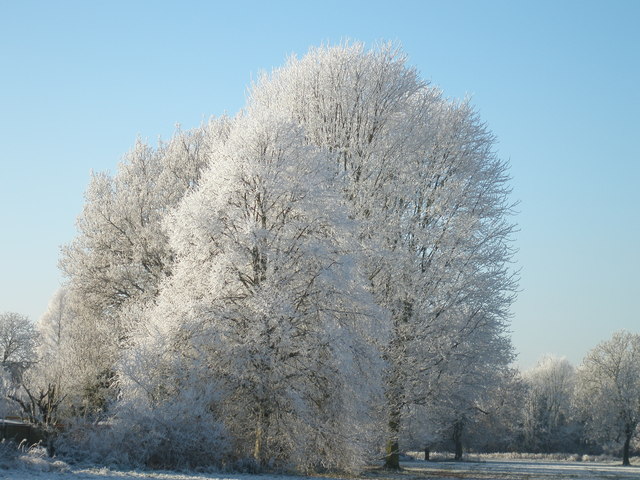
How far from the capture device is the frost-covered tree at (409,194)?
22906 millimetres

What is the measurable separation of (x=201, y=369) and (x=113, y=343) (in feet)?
31.1

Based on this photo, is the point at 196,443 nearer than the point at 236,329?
Yes

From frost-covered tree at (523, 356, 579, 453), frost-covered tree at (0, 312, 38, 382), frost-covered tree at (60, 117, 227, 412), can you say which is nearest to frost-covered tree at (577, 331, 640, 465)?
frost-covered tree at (523, 356, 579, 453)

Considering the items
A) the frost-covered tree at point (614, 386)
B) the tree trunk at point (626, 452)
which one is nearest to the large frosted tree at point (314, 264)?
the tree trunk at point (626, 452)

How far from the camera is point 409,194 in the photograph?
24016mm

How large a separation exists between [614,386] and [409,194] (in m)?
39.2

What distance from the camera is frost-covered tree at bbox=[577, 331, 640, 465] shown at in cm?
5372

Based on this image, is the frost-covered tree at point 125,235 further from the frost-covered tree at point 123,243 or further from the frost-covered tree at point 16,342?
A: the frost-covered tree at point 16,342

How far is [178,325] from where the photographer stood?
19.6 meters

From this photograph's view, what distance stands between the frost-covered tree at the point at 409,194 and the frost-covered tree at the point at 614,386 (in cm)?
3527

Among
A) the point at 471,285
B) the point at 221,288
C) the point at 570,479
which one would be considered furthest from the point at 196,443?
the point at 570,479

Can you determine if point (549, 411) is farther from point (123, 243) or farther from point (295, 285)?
point (295, 285)

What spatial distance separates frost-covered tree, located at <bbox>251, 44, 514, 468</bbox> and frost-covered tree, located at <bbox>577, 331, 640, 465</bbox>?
35.3 m

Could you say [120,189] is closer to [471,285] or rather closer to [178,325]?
[178,325]
